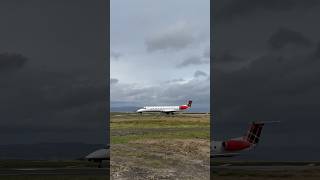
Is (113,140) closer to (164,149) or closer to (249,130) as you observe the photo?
(164,149)

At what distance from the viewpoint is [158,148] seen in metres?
38.6

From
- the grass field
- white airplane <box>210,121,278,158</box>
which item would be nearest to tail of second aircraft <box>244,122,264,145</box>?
white airplane <box>210,121,278,158</box>

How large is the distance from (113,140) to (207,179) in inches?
422

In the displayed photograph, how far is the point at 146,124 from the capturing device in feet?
157

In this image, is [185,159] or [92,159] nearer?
[185,159]

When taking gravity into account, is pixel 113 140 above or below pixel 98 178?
above

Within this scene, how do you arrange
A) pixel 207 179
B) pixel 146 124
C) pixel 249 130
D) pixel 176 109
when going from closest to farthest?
pixel 207 179, pixel 146 124, pixel 249 130, pixel 176 109

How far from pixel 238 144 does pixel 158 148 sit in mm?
29994

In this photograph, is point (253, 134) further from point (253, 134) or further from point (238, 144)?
point (238, 144)

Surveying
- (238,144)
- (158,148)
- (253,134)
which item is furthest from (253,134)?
(158,148)

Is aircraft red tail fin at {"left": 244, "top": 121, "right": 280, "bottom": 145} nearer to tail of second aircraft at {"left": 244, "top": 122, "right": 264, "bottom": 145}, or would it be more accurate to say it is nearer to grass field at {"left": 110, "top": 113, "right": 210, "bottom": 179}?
tail of second aircraft at {"left": 244, "top": 122, "right": 264, "bottom": 145}

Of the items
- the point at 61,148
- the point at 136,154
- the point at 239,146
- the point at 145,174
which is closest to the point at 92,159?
the point at 61,148

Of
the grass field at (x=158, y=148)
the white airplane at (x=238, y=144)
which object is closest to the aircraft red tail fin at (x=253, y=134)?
the white airplane at (x=238, y=144)

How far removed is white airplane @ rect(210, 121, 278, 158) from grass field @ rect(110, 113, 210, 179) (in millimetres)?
13684
